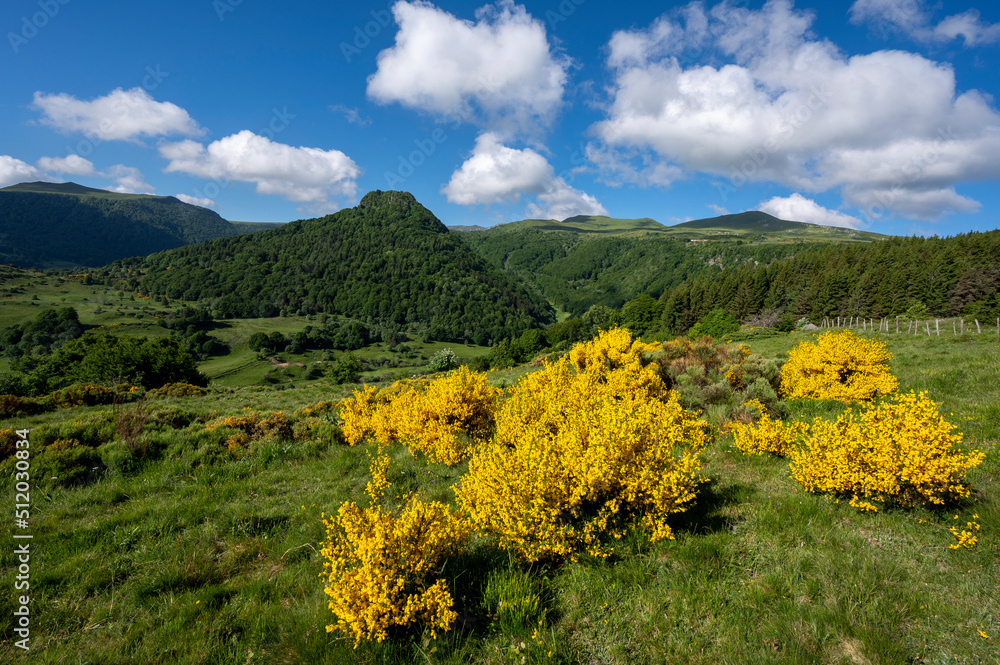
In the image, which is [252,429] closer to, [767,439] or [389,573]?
[389,573]

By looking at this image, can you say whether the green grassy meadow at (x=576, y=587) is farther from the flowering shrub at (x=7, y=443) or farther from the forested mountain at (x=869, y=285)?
the forested mountain at (x=869, y=285)

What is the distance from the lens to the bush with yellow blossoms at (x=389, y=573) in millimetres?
3254

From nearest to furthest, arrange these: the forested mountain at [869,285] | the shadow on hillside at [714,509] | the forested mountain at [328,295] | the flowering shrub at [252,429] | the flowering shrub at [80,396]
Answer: the shadow on hillside at [714,509]
the flowering shrub at [252,429]
the flowering shrub at [80,396]
the forested mountain at [869,285]
the forested mountain at [328,295]

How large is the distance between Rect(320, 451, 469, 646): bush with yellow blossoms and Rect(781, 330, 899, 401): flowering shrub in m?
11.0

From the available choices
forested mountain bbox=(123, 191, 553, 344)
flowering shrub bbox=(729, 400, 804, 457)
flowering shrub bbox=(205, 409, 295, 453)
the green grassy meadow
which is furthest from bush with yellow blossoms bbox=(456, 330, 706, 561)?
forested mountain bbox=(123, 191, 553, 344)

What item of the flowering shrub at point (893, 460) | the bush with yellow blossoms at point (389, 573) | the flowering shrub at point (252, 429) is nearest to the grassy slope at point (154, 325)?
the flowering shrub at point (252, 429)

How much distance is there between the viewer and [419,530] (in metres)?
3.86

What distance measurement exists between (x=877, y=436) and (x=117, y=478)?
1335cm

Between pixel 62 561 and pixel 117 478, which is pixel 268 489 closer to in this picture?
pixel 62 561

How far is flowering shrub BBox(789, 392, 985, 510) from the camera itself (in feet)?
14.6

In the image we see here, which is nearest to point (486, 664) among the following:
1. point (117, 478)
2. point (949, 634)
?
point (949, 634)

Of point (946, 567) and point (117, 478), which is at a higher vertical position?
point (946, 567)

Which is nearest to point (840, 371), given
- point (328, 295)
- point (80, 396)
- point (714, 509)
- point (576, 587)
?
point (714, 509)

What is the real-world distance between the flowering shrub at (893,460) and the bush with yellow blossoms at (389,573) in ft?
16.7
